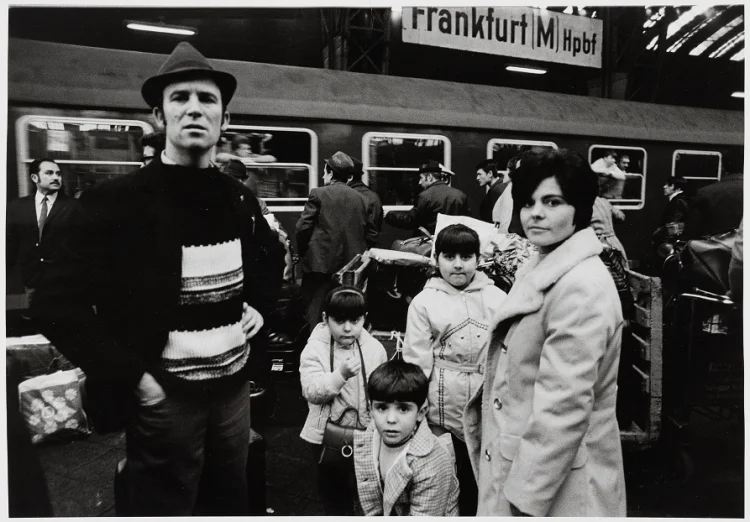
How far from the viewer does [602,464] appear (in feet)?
5.57

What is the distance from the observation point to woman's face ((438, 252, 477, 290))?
8.18ft

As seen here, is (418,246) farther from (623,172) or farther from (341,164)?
(623,172)

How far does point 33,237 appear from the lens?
7.55 ft

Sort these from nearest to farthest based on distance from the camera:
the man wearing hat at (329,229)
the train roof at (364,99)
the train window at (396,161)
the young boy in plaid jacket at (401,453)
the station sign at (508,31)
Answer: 1. the young boy in plaid jacket at (401,453)
2. the train roof at (364,99)
3. the station sign at (508,31)
4. the man wearing hat at (329,229)
5. the train window at (396,161)

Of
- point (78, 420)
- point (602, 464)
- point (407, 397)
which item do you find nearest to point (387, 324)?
point (407, 397)

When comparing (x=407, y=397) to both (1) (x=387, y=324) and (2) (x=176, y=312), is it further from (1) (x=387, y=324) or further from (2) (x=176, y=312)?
(1) (x=387, y=324)

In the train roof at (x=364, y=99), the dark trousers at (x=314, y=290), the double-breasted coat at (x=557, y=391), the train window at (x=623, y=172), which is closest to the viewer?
the double-breasted coat at (x=557, y=391)

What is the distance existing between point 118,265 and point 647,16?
8.87 ft

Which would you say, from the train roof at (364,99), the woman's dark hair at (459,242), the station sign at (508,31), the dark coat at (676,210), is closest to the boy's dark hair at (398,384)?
the woman's dark hair at (459,242)

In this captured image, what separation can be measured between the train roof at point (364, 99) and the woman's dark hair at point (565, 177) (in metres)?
1.70

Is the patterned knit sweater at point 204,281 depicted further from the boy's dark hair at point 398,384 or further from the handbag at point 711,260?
the handbag at point 711,260

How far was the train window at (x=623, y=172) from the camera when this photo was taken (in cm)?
618

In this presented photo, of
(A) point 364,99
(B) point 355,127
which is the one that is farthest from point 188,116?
(A) point 364,99

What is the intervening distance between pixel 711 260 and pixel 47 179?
3.08 m
